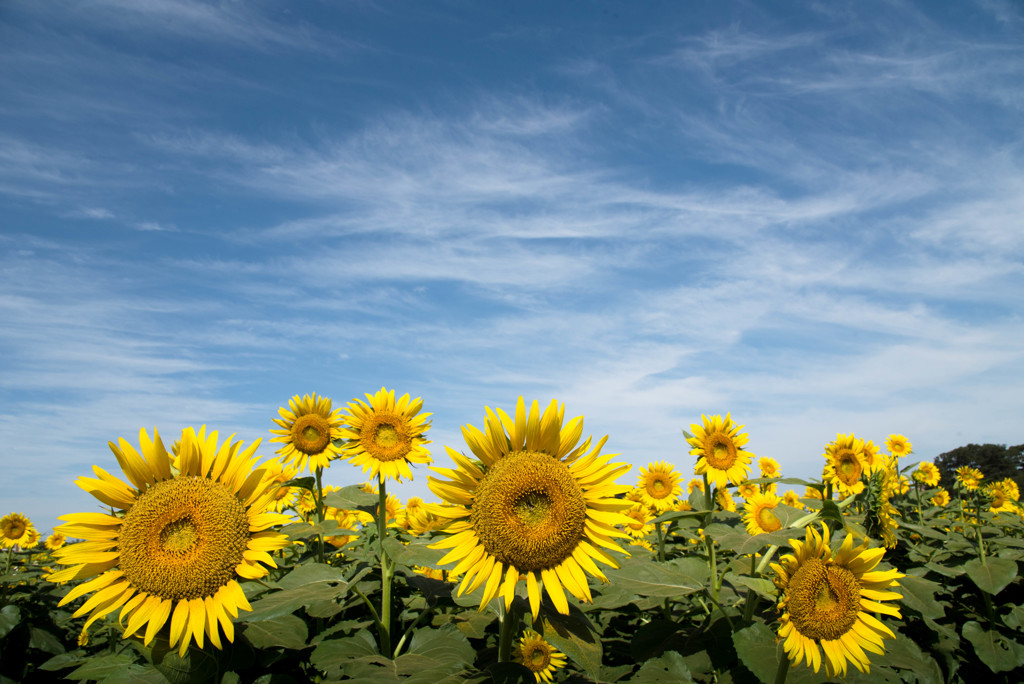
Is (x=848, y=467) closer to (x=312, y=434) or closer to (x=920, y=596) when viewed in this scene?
(x=920, y=596)

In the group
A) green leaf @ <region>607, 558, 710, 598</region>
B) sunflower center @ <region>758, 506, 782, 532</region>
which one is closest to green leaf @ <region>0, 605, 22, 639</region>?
green leaf @ <region>607, 558, 710, 598</region>

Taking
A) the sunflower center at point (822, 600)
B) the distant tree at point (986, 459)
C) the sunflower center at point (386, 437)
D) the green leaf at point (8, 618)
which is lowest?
the green leaf at point (8, 618)

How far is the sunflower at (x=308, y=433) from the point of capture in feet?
23.3

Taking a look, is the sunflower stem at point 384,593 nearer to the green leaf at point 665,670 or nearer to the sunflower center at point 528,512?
the sunflower center at point 528,512

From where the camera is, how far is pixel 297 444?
7.23 m

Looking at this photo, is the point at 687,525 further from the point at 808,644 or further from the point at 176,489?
the point at 176,489

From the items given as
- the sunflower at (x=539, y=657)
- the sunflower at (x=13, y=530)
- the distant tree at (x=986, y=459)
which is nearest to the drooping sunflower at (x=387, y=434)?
the sunflower at (x=539, y=657)

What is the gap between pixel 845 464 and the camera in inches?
345

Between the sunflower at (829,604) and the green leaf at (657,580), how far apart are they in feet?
1.96

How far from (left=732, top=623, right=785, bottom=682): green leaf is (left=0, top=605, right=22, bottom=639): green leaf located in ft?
19.9

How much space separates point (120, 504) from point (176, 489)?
31 cm

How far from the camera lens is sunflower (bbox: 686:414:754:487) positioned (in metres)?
7.87

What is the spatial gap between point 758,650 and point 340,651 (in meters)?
2.50

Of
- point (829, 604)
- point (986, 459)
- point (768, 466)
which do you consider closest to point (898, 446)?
point (768, 466)
